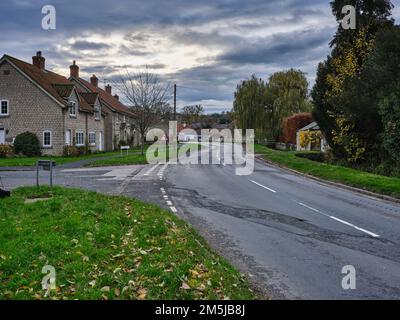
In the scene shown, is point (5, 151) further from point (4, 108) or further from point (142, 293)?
point (142, 293)

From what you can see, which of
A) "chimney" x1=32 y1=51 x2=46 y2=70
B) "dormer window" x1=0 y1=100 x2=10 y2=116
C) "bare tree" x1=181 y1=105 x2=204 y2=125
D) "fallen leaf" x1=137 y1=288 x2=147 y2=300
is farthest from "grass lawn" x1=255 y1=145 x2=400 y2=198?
"bare tree" x1=181 y1=105 x2=204 y2=125

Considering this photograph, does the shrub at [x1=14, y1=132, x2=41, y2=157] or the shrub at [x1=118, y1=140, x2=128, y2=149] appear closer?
the shrub at [x1=14, y1=132, x2=41, y2=157]

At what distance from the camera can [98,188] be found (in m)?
17.2

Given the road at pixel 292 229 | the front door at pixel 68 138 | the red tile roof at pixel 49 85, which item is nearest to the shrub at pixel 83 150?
the front door at pixel 68 138

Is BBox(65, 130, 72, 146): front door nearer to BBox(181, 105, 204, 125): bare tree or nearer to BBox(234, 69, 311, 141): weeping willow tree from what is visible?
BBox(234, 69, 311, 141): weeping willow tree

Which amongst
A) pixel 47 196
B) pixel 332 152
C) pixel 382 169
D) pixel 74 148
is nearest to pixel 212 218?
pixel 47 196

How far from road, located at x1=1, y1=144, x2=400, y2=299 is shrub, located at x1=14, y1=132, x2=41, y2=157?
18.7 meters

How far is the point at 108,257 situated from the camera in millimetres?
6797

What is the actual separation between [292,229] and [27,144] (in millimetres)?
31968

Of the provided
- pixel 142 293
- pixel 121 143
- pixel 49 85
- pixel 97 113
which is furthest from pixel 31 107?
pixel 142 293

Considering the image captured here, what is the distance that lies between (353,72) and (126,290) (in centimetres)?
2893

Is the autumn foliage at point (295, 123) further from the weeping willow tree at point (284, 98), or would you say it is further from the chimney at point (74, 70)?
the chimney at point (74, 70)

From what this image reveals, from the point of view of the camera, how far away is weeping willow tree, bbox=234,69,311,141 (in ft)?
194
